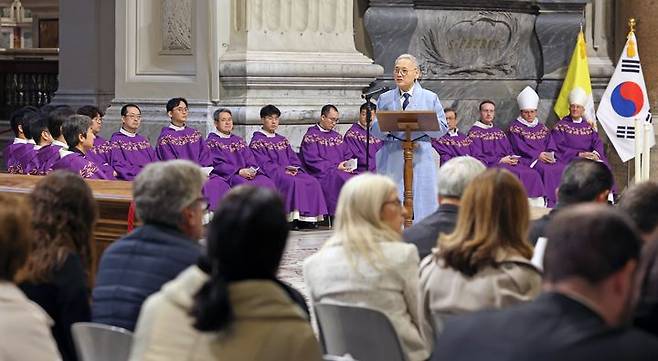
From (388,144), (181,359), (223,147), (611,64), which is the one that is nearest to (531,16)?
(611,64)

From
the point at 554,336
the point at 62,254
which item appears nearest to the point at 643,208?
the point at 554,336

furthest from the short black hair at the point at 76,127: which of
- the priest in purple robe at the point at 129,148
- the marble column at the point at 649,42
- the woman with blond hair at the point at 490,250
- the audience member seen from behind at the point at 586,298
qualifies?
the audience member seen from behind at the point at 586,298

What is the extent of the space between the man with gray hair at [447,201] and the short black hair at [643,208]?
0.84 meters

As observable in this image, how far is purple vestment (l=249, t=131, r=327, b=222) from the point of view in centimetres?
1252

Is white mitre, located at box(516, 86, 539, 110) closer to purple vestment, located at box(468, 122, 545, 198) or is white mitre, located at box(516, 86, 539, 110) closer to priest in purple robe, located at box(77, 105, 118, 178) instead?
purple vestment, located at box(468, 122, 545, 198)

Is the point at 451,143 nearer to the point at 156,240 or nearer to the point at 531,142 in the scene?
the point at 531,142

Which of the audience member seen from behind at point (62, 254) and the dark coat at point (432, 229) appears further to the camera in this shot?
the dark coat at point (432, 229)

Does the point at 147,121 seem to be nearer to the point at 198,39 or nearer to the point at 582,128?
the point at 198,39

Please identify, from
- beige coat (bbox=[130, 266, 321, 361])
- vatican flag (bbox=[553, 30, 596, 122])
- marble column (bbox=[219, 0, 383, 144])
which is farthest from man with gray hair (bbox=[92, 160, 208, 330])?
vatican flag (bbox=[553, 30, 596, 122])

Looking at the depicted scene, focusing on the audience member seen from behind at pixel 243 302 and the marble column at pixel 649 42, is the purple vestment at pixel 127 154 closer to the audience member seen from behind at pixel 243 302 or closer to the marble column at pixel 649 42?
the marble column at pixel 649 42

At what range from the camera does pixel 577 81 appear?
598 inches

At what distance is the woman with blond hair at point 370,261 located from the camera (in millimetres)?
4785

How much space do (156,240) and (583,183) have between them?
1.77 m

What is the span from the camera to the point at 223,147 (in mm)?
12352
